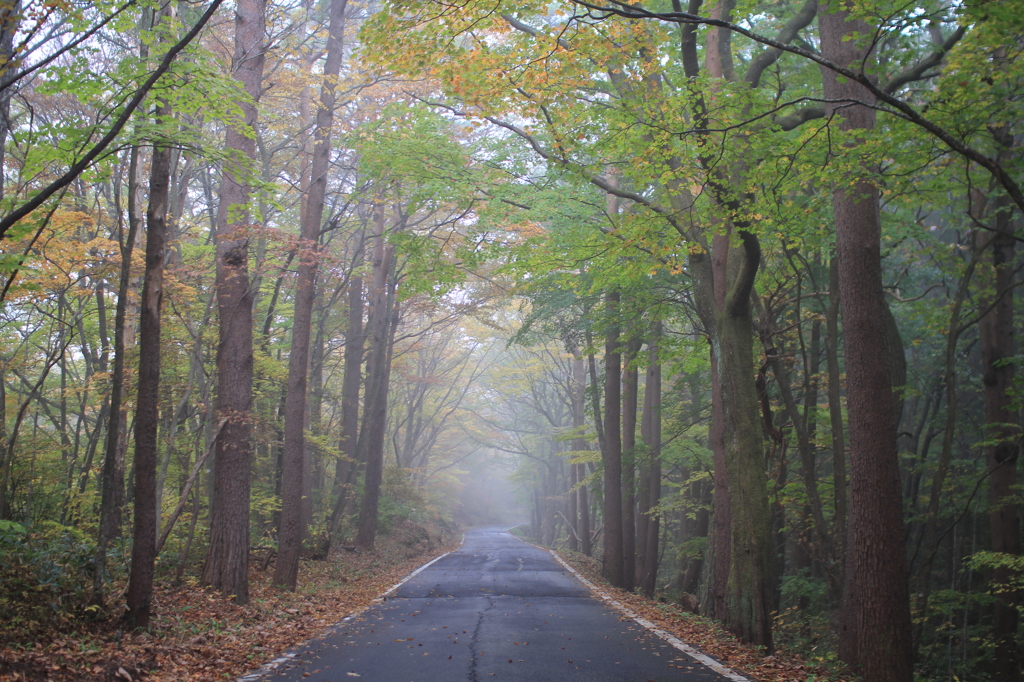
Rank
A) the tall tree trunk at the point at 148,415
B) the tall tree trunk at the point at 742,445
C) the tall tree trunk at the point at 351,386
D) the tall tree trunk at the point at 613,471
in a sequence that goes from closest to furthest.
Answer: the tall tree trunk at the point at 148,415 → the tall tree trunk at the point at 742,445 → the tall tree trunk at the point at 613,471 → the tall tree trunk at the point at 351,386

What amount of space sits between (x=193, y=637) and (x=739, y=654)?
6.43 m

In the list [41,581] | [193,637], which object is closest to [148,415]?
[41,581]

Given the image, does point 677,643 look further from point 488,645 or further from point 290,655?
point 290,655

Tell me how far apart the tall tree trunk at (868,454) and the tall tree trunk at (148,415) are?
310 inches

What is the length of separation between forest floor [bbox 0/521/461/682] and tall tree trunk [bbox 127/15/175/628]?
44cm

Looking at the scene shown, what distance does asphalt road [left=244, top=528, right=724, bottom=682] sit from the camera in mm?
6238

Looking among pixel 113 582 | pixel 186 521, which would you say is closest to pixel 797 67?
pixel 113 582

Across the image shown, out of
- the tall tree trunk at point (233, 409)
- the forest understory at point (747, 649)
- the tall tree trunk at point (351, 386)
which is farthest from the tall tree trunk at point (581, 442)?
the tall tree trunk at point (233, 409)

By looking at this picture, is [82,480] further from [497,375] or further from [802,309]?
[497,375]

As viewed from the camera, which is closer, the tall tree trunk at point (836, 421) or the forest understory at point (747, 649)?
the forest understory at point (747, 649)

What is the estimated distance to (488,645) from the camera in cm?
776

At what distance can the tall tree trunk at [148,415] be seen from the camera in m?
7.33

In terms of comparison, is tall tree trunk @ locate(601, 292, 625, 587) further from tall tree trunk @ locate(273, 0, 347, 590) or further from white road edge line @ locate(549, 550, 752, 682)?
tall tree trunk @ locate(273, 0, 347, 590)

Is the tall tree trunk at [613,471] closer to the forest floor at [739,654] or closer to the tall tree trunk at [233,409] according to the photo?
the forest floor at [739,654]
